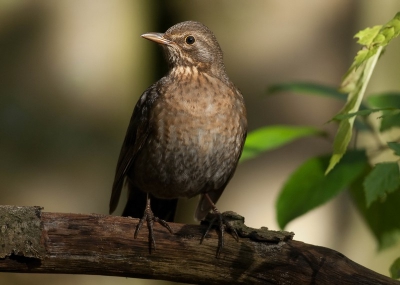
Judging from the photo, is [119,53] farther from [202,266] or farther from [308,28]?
[202,266]

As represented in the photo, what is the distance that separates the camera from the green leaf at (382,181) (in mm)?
2508

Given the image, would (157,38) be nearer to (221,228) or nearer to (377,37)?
(221,228)

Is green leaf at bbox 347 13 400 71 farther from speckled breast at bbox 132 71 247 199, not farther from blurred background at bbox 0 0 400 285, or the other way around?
blurred background at bbox 0 0 400 285

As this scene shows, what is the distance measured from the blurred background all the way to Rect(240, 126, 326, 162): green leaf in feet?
7.14

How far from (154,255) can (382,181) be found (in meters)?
1.14

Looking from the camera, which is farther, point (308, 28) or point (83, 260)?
point (308, 28)

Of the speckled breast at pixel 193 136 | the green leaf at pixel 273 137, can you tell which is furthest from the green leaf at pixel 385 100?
the speckled breast at pixel 193 136

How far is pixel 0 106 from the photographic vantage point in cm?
559

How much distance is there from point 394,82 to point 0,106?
319 cm

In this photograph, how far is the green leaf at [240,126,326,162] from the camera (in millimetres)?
3156

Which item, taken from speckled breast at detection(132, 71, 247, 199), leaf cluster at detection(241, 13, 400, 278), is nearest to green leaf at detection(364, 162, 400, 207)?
leaf cluster at detection(241, 13, 400, 278)

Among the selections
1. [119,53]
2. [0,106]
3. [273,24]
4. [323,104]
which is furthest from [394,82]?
[0,106]

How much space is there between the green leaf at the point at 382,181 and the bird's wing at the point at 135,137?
201 centimetres

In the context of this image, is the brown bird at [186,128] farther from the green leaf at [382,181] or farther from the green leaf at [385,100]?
the green leaf at [382,181]
